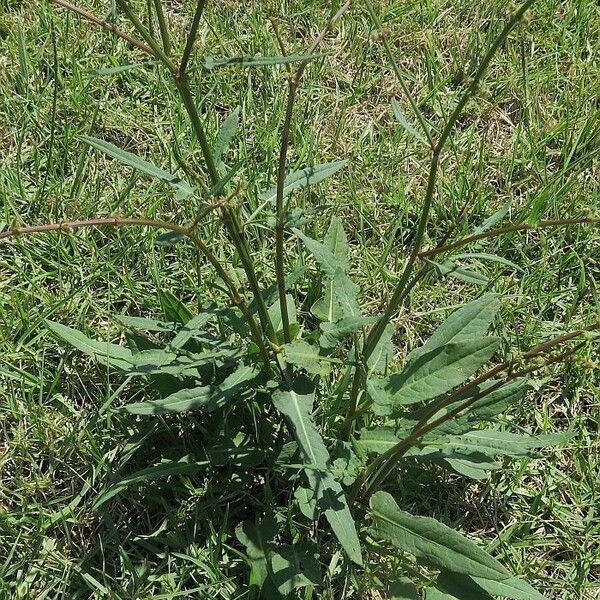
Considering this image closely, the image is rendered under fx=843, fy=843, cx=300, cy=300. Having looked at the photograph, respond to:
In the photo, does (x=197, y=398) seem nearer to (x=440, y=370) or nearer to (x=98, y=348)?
(x=98, y=348)

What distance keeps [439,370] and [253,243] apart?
97 centimetres

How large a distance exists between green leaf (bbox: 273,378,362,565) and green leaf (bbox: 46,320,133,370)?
0.51m

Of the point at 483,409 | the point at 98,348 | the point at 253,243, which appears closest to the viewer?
the point at 483,409

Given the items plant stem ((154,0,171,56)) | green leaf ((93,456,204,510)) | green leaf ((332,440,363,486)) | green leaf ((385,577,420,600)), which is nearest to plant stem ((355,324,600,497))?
green leaf ((332,440,363,486))

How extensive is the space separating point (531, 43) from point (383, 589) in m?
2.22

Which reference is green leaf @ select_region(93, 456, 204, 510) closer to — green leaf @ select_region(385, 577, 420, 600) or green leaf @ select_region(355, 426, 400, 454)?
green leaf @ select_region(355, 426, 400, 454)

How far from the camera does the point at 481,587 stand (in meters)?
2.09

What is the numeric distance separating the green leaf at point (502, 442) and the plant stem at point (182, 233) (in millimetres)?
536

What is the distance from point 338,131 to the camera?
3.06m

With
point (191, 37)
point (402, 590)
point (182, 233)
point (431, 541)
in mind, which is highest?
point (191, 37)

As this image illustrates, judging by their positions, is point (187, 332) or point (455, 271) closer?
point (455, 271)

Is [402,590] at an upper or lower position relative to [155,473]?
lower

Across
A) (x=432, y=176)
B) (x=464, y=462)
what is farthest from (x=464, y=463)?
(x=432, y=176)

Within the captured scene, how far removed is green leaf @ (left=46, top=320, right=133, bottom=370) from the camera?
7.61 feet
